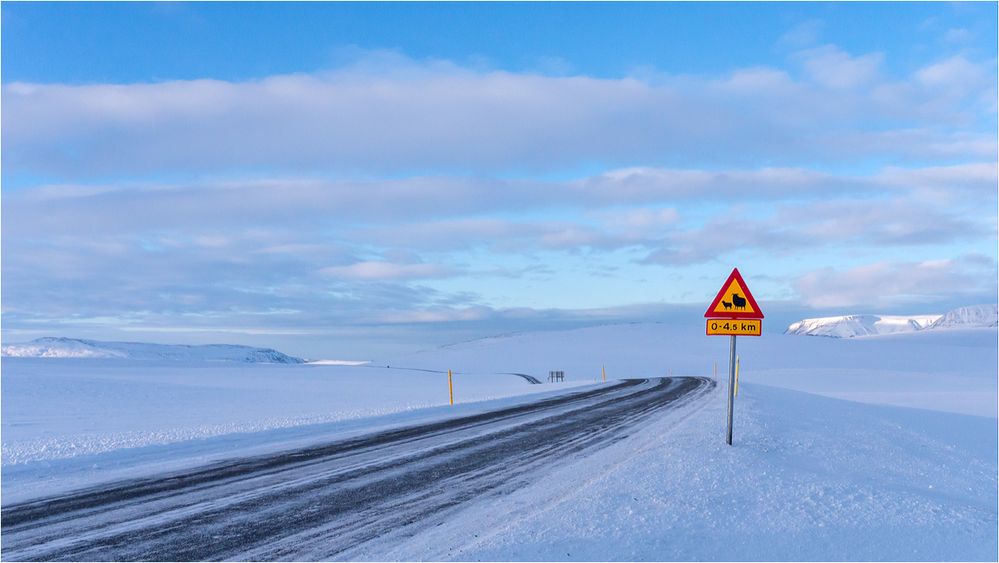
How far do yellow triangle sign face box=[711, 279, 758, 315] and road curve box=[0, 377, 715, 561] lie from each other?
3.29m

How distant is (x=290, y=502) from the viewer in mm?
8391

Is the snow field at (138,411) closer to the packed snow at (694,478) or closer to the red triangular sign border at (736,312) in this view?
the packed snow at (694,478)

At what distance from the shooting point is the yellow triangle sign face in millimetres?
10828

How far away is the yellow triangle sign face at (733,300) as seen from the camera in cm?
1083

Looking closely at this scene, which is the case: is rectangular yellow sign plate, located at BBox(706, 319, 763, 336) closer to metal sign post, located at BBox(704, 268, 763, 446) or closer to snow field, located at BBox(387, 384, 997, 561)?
metal sign post, located at BBox(704, 268, 763, 446)

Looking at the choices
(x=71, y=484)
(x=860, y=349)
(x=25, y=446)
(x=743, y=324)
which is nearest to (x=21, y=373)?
(x=25, y=446)

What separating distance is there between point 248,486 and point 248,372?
60.7 meters

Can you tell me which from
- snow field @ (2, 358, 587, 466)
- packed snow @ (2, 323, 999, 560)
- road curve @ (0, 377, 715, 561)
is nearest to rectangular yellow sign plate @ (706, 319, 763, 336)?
packed snow @ (2, 323, 999, 560)

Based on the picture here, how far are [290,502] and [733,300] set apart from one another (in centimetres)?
669

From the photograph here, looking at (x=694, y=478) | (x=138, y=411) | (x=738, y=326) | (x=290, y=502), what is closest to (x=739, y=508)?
(x=694, y=478)

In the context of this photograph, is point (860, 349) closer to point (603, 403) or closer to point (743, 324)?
A: point (603, 403)

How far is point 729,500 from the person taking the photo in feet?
25.7

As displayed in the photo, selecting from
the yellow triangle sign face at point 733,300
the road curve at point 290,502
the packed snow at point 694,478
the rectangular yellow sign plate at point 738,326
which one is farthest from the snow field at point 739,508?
the yellow triangle sign face at point 733,300

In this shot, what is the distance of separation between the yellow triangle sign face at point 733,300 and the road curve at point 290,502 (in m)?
3.29
